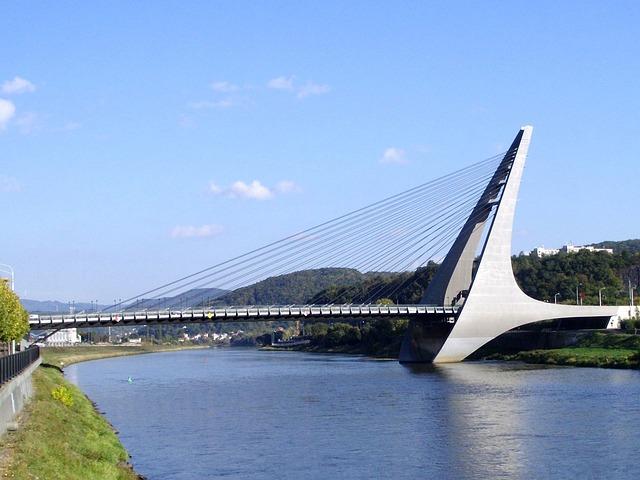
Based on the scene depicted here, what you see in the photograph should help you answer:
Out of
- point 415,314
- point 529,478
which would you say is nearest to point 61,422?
point 529,478

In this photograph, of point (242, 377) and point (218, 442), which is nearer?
point (218, 442)

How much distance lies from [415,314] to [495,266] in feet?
18.7

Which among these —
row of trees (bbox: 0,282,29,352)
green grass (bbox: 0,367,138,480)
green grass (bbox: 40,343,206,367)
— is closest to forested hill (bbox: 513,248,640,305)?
green grass (bbox: 40,343,206,367)

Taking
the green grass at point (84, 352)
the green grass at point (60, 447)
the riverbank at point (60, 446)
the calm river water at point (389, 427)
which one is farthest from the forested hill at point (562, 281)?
the green grass at point (60, 447)

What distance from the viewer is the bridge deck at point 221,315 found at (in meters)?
54.3

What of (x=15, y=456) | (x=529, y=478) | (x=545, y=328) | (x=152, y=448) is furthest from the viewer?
(x=545, y=328)

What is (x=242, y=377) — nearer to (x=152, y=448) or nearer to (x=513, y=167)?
(x=513, y=167)

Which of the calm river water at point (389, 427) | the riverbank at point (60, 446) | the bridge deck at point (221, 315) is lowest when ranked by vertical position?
the calm river water at point (389, 427)

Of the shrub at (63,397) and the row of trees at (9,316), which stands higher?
the row of trees at (9,316)

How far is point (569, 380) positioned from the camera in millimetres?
45219

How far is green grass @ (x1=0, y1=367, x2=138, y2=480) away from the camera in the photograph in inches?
645

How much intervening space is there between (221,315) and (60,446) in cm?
3556

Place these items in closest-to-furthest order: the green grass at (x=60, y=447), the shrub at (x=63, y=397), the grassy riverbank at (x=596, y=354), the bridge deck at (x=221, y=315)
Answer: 1. the green grass at (x=60, y=447)
2. the shrub at (x=63, y=397)
3. the bridge deck at (x=221, y=315)
4. the grassy riverbank at (x=596, y=354)

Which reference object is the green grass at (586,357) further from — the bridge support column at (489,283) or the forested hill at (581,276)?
the forested hill at (581,276)
